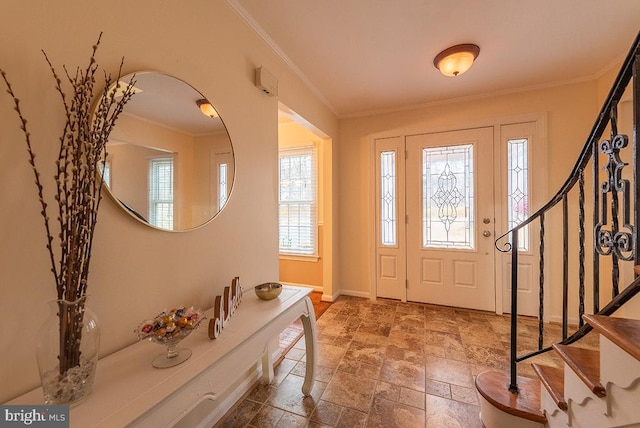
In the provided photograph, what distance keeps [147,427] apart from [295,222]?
3364 millimetres

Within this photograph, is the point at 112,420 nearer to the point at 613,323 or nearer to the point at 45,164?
the point at 45,164

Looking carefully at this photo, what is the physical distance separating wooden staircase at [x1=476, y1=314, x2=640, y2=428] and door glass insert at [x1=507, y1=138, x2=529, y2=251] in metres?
1.91

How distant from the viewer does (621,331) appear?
76 centimetres

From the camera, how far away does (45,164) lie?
2.88 ft

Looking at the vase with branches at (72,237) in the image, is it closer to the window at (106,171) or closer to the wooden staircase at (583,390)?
the window at (106,171)

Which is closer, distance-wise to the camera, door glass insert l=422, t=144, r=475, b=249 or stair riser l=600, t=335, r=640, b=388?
stair riser l=600, t=335, r=640, b=388

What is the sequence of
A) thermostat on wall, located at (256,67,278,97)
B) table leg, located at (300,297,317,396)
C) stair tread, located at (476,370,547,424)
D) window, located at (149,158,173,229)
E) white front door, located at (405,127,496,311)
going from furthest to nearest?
1. white front door, located at (405,127,496,311)
2. thermostat on wall, located at (256,67,278,97)
3. table leg, located at (300,297,317,396)
4. stair tread, located at (476,370,547,424)
5. window, located at (149,158,173,229)

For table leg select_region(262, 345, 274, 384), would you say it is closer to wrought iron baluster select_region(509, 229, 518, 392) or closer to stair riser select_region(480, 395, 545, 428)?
stair riser select_region(480, 395, 545, 428)

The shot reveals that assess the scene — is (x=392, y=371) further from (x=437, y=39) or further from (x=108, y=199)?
(x=437, y=39)

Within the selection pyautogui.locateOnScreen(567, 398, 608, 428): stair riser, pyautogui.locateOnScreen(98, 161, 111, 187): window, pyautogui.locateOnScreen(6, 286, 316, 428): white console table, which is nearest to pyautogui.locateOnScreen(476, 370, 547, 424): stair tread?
pyautogui.locateOnScreen(567, 398, 608, 428): stair riser

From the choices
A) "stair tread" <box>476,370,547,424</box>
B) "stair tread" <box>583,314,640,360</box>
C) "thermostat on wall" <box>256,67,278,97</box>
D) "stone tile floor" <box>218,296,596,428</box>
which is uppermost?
"thermostat on wall" <box>256,67,278,97</box>

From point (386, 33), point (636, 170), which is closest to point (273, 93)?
point (386, 33)

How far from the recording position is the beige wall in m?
0.81

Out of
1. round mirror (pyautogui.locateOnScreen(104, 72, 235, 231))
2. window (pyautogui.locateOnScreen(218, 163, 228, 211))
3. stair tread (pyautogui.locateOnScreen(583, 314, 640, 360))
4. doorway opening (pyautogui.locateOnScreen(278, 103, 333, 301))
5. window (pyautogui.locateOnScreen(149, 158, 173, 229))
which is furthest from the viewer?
doorway opening (pyautogui.locateOnScreen(278, 103, 333, 301))
